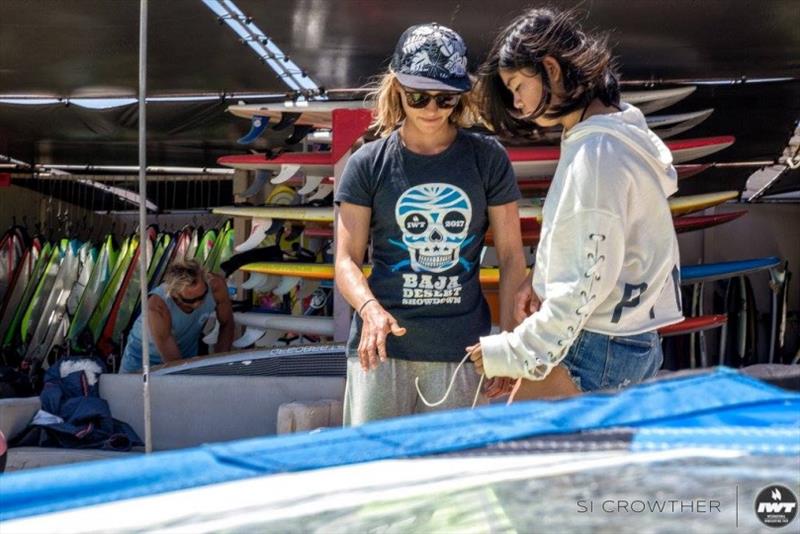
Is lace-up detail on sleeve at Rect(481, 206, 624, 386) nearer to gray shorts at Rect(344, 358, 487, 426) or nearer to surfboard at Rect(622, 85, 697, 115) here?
gray shorts at Rect(344, 358, 487, 426)

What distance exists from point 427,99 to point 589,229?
64 centimetres

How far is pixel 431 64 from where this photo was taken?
2.24 metres

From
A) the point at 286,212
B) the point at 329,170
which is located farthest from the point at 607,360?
the point at 286,212

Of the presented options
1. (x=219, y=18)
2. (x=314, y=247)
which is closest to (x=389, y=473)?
(x=219, y=18)

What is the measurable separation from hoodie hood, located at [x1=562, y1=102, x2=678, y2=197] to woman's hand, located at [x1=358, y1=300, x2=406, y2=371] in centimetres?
50

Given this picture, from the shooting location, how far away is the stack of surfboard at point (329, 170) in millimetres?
5094

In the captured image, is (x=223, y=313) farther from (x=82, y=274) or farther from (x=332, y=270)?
(x=82, y=274)

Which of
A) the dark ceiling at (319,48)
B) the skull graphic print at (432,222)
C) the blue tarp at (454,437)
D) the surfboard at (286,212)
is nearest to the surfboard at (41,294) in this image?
the dark ceiling at (319,48)

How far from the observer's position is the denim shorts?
6.16ft

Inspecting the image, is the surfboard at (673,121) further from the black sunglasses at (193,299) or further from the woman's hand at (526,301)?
the woman's hand at (526,301)

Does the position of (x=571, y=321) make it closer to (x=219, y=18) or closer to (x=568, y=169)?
(x=568, y=169)

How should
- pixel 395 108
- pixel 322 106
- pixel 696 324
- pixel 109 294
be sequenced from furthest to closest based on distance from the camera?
pixel 109 294 < pixel 696 324 < pixel 322 106 < pixel 395 108

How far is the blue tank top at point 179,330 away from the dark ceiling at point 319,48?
48.7 inches

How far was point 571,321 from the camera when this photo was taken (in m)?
1.79
